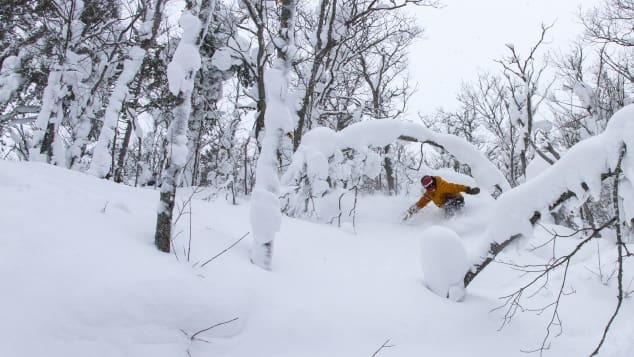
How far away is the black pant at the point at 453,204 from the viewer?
21.4 ft

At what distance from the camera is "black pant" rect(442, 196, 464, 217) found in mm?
6512

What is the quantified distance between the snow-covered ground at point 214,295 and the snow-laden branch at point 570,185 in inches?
22.1

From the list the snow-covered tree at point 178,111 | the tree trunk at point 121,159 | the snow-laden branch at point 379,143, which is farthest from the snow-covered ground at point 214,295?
the tree trunk at point 121,159

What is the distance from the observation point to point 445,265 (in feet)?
11.6

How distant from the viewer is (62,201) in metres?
2.87

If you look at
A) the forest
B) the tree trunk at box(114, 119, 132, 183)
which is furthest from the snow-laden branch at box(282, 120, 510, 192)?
the tree trunk at box(114, 119, 132, 183)

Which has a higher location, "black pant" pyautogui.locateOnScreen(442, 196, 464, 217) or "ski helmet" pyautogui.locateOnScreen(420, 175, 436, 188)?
"ski helmet" pyautogui.locateOnScreen(420, 175, 436, 188)

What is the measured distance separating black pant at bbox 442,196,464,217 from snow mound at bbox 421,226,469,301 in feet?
9.87

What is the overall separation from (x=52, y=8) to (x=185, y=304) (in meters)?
9.60

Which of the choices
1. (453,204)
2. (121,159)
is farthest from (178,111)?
(121,159)

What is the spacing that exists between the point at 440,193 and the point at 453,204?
0.36m

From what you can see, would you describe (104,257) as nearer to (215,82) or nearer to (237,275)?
(237,275)

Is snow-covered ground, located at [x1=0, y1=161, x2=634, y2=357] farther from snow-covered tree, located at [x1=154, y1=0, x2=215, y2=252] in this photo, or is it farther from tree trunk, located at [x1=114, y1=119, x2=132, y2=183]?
tree trunk, located at [x1=114, y1=119, x2=132, y2=183]

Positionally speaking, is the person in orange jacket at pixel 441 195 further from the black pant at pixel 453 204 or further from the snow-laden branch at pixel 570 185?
the snow-laden branch at pixel 570 185
